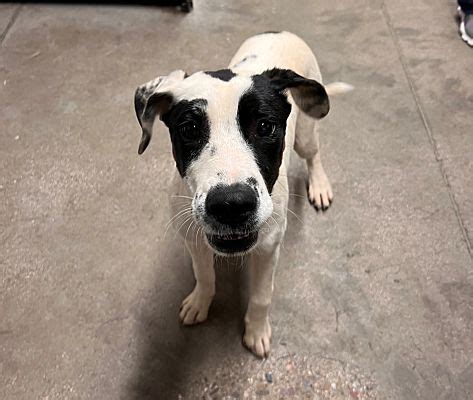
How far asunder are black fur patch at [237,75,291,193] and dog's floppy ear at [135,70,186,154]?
27cm

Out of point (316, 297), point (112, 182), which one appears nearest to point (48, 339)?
point (112, 182)

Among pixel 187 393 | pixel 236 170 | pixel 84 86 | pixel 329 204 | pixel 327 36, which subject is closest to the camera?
pixel 236 170

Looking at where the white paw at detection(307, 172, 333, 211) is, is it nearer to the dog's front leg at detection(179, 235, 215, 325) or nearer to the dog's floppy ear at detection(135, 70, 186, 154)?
the dog's front leg at detection(179, 235, 215, 325)

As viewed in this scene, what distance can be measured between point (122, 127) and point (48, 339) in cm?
120

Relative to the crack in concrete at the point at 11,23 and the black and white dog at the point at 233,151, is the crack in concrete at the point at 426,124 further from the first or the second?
the crack in concrete at the point at 11,23

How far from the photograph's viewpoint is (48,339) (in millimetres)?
2072

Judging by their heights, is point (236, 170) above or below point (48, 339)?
above

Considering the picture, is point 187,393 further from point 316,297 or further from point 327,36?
point 327,36

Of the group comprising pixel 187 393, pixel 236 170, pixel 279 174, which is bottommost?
pixel 187 393

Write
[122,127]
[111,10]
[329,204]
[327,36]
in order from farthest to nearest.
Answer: [111,10] → [327,36] → [122,127] → [329,204]

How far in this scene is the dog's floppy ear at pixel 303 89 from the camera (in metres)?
1.59

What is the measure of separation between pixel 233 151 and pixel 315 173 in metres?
1.17

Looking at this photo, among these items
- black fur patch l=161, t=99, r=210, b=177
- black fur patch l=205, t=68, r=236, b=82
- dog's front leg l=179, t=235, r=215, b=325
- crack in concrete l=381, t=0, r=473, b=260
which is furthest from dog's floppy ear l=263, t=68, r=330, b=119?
crack in concrete l=381, t=0, r=473, b=260

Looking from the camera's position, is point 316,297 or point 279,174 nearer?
point 279,174
